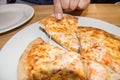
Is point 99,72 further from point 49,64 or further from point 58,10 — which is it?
point 58,10

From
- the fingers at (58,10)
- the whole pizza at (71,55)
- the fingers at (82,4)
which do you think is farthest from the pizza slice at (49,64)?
the fingers at (82,4)

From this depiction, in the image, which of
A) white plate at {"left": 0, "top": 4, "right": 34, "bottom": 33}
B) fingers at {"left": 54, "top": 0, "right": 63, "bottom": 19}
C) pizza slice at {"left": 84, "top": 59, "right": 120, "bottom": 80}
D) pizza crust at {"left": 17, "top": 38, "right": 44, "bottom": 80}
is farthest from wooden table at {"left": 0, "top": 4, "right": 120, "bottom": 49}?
pizza slice at {"left": 84, "top": 59, "right": 120, "bottom": 80}

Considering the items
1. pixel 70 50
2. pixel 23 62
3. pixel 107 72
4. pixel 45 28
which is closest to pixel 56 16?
pixel 45 28

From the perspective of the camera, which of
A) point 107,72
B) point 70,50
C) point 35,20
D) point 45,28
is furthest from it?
point 35,20

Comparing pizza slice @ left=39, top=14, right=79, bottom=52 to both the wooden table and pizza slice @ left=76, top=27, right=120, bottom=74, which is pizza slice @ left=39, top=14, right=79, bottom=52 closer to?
pizza slice @ left=76, top=27, right=120, bottom=74

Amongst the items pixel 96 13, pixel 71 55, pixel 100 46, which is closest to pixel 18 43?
pixel 71 55

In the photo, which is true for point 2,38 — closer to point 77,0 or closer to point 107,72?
point 77,0

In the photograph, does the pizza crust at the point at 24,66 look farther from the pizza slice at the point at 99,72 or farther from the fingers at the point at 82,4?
the fingers at the point at 82,4
